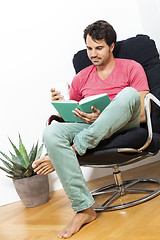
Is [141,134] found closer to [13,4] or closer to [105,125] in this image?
[105,125]

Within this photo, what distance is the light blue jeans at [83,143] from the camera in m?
1.83

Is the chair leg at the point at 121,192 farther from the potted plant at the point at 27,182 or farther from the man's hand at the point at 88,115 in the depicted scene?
the potted plant at the point at 27,182

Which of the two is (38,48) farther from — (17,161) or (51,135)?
(51,135)

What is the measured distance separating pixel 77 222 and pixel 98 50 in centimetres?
118

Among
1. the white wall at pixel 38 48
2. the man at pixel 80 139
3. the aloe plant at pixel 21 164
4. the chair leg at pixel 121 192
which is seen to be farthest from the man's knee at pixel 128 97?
the white wall at pixel 38 48

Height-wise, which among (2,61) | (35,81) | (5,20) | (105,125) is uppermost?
(5,20)

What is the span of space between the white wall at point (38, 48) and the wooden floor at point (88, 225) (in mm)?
465

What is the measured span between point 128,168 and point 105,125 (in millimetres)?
1432

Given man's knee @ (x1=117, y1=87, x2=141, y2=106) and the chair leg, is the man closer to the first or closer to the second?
man's knee @ (x1=117, y1=87, x2=141, y2=106)

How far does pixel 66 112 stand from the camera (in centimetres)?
210

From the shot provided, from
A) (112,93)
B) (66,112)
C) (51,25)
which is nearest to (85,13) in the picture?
(51,25)

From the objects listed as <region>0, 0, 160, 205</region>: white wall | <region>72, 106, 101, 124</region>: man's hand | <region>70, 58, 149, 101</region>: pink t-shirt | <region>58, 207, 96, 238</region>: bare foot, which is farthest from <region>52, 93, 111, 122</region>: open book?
<region>0, 0, 160, 205</region>: white wall

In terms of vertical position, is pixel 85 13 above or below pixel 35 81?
above

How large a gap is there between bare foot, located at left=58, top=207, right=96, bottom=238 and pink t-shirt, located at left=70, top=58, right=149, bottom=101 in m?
0.83
